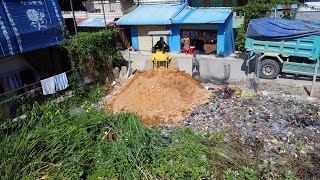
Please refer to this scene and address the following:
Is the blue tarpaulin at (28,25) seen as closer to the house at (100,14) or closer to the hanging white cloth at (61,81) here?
the hanging white cloth at (61,81)

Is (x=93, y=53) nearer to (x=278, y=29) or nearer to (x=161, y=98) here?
(x=161, y=98)

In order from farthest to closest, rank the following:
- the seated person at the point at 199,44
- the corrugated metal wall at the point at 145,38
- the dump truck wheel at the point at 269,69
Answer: the corrugated metal wall at the point at 145,38 → the seated person at the point at 199,44 → the dump truck wheel at the point at 269,69

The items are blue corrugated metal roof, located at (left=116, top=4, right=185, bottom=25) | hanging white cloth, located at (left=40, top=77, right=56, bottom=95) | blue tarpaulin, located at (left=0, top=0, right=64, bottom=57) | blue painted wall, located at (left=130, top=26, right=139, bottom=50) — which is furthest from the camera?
blue painted wall, located at (left=130, top=26, right=139, bottom=50)

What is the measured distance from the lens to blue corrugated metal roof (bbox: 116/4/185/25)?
16.6 m

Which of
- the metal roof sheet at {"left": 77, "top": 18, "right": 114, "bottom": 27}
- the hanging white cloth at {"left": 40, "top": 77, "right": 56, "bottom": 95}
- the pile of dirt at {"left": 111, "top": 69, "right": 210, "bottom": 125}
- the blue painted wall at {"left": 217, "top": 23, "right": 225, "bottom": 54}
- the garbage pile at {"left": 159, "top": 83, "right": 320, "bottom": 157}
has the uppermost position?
the metal roof sheet at {"left": 77, "top": 18, "right": 114, "bottom": 27}

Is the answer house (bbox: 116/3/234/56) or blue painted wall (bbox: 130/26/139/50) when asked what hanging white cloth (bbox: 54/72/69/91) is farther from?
blue painted wall (bbox: 130/26/139/50)

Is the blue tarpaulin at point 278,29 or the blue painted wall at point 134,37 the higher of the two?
the blue tarpaulin at point 278,29

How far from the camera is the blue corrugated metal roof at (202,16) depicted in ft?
50.0

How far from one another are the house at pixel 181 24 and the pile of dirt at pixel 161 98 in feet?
19.8

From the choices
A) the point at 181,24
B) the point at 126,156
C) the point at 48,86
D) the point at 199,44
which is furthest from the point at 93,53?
the point at 199,44

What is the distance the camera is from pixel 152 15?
56.6 feet

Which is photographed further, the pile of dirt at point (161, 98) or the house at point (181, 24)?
the house at point (181, 24)

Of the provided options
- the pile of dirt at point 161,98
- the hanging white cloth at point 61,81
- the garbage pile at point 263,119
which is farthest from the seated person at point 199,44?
the hanging white cloth at point 61,81

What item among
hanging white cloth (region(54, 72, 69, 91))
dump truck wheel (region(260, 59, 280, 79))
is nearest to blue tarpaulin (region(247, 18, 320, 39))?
dump truck wheel (region(260, 59, 280, 79))
